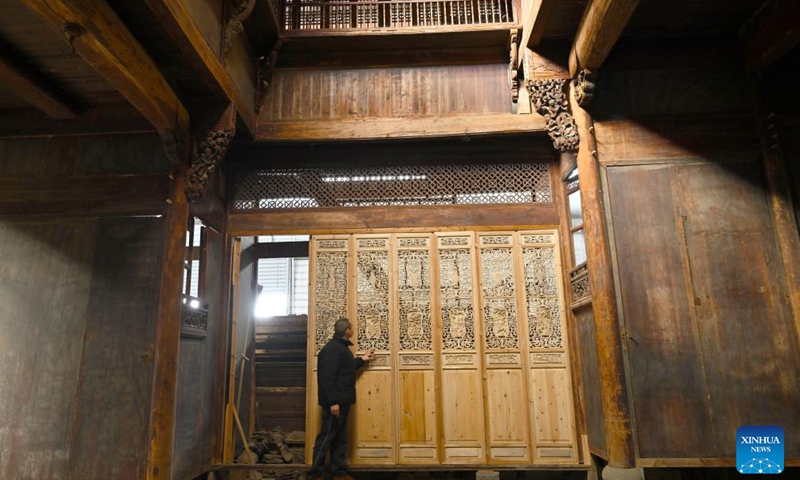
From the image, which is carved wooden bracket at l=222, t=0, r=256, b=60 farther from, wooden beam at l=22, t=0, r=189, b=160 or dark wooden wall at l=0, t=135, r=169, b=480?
dark wooden wall at l=0, t=135, r=169, b=480

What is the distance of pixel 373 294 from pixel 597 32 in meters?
3.33

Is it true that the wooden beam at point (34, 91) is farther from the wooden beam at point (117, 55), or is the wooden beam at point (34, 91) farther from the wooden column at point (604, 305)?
the wooden column at point (604, 305)

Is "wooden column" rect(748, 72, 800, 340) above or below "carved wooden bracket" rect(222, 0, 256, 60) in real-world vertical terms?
below

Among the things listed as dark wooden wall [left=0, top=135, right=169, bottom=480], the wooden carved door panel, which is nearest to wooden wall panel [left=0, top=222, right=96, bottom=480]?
dark wooden wall [left=0, top=135, right=169, bottom=480]

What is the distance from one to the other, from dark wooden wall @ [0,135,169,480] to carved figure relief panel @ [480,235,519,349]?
130 inches

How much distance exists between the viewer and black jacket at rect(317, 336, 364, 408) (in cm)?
507

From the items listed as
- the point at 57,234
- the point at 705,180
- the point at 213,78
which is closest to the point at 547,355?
the point at 705,180

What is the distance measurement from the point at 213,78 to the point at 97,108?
1.62 m

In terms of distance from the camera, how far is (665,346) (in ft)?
14.6

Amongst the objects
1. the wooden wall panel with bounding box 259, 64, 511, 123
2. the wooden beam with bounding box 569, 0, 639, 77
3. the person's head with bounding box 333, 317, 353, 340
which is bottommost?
the person's head with bounding box 333, 317, 353, 340

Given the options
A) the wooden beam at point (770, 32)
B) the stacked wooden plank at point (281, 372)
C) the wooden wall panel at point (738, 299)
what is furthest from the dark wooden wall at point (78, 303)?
the wooden beam at point (770, 32)

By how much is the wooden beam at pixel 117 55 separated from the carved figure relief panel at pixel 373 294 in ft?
7.25

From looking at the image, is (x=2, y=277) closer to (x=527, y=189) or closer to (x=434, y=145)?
(x=434, y=145)

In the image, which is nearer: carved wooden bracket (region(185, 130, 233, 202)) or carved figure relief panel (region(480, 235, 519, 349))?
carved wooden bracket (region(185, 130, 233, 202))
